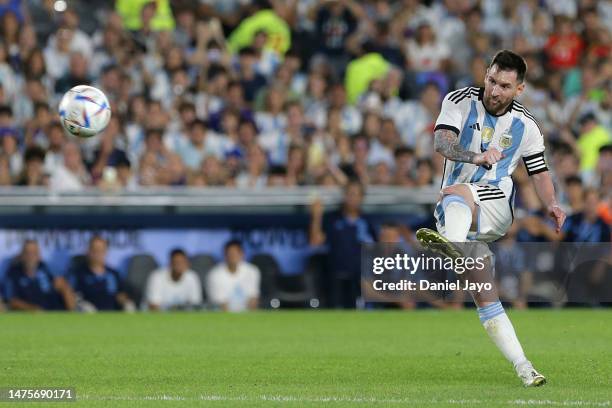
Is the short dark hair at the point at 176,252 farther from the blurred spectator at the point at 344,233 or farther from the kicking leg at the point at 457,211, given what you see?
the kicking leg at the point at 457,211

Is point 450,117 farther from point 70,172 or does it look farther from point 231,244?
point 70,172

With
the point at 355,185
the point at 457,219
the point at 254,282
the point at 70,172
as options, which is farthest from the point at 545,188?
the point at 70,172

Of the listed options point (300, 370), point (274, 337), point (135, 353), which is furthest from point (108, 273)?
point (300, 370)

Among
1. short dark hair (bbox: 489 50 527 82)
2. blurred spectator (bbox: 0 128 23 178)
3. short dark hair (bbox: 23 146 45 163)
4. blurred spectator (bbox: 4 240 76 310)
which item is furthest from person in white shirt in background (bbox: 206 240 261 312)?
short dark hair (bbox: 489 50 527 82)

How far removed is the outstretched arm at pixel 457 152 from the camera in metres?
9.14

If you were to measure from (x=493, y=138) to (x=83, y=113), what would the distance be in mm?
4618

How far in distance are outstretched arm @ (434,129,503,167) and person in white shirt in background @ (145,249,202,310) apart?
332 inches

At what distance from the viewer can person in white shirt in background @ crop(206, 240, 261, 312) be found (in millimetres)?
17984

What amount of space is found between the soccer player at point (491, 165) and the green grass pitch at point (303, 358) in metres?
0.85

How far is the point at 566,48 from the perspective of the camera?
23.7m

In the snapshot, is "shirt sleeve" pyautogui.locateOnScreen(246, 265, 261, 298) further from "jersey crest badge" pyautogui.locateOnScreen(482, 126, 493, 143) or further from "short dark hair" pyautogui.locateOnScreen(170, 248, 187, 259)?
"jersey crest badge" pyautogui.locateOnScreen(482, 126, 493, 143)

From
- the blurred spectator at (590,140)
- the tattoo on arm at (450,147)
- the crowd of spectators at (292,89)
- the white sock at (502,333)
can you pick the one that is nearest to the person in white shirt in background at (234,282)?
the crowd of spectators at (292,89)

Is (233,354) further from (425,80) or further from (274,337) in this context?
(425,80)

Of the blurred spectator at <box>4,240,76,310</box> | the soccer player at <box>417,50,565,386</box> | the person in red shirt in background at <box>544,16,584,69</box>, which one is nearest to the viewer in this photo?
the soccer player at <box>417,50,565,386</box>
